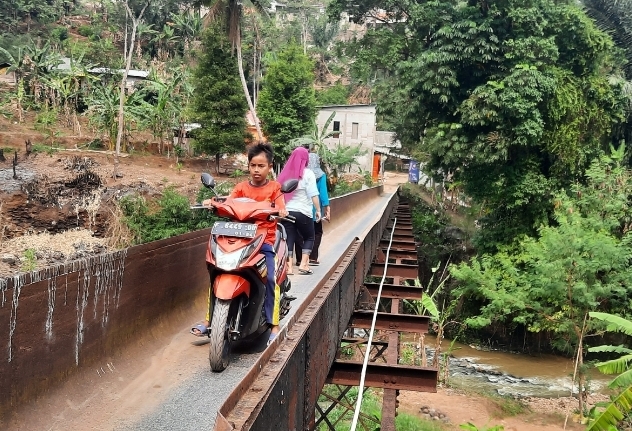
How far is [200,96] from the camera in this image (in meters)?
29.0

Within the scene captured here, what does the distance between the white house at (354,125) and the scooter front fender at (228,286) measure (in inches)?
1522

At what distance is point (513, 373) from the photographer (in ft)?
62.1

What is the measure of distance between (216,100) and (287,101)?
4.76 meters

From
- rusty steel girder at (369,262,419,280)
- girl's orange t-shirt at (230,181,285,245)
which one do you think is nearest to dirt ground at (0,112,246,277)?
rusty steel girder at (369,262,419,280)

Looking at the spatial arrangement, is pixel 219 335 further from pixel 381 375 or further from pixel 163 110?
pixel 163 110

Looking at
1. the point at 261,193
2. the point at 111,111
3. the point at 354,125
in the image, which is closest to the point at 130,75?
the point at 111,111

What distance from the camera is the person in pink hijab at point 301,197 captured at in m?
6.80

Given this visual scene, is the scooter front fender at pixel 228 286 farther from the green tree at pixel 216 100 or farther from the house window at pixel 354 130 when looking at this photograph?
the house window at pixel 354 130

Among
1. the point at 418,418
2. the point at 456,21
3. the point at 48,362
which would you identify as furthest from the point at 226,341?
the point at 456,21

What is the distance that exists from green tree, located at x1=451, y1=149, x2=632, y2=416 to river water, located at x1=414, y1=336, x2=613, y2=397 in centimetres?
104

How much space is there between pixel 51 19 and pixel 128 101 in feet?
103

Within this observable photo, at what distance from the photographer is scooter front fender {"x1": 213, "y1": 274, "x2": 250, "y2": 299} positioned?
416 cm

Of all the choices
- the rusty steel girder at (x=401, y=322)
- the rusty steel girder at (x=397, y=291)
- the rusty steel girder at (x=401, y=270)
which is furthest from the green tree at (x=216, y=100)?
the rusty steel girder at (x=401, y=322)

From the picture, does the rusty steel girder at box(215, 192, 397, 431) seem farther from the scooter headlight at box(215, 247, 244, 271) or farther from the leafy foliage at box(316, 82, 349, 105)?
the leafy foliage at box(316, 82, 349, 105)
